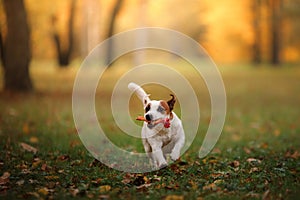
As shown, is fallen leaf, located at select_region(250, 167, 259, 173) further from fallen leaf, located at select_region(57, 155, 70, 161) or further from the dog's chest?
fallen leaf, located at select_region(57, 155, 70, 161)

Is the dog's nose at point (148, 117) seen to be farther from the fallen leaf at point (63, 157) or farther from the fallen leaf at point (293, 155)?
the fallen leaf at point (293, 155)

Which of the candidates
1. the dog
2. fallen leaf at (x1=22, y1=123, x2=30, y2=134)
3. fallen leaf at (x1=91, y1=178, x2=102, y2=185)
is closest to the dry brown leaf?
→ fallen leaf at (x1=22, y1=123, x2=30, y2=134)

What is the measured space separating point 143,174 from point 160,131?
2.16 ft

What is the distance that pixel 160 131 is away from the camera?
270 inches

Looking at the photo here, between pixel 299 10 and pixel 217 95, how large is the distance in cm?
1794

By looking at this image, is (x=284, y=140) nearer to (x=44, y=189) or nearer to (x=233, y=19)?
(x=44, y=189)

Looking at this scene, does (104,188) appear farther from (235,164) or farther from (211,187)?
(235,164)

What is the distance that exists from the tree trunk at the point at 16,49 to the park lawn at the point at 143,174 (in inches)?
100

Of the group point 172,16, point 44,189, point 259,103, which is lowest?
point 44,189

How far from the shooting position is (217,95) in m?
22.8

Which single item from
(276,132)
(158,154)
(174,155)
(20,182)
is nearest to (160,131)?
(158,154)

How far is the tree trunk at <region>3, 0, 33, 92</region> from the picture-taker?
669 inches

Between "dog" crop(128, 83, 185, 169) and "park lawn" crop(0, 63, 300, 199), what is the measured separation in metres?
0.26

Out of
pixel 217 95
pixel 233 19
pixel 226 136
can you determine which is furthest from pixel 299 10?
pixel 226 136
